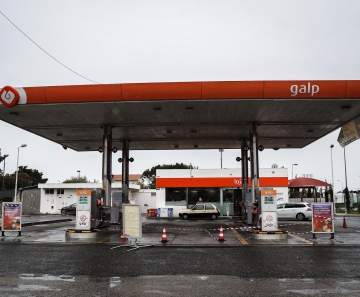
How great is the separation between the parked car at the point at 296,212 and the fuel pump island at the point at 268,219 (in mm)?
13399

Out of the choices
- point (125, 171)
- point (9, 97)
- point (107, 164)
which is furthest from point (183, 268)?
point (125, 171)

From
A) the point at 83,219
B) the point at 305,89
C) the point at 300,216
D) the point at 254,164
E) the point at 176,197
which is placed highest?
the point at 305,89

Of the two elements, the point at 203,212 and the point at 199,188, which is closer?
the point at 203,212

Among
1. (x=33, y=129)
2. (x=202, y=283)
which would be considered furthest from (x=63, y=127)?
(x=202, y=283)

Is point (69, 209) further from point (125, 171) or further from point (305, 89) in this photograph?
point (305, 89)

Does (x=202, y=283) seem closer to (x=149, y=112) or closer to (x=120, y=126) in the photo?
(x=149, y=112)

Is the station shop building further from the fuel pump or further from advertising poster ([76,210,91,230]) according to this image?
the fuel pump

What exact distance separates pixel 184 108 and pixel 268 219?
20.3 feet

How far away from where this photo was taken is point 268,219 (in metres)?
16.8

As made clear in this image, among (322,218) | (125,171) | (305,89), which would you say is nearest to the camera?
(305,89)

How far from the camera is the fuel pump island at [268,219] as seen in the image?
16453 millimetres

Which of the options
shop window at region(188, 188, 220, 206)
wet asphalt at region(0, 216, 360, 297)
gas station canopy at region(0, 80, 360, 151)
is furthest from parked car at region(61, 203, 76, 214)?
wet asphalt at region(0, 216, 360, 297)

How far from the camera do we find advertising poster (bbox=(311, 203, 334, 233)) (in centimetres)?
1593

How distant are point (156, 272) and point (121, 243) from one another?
19.8 feet
